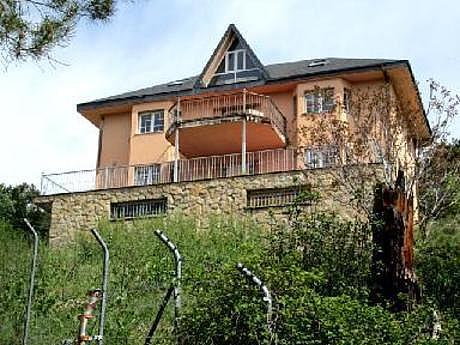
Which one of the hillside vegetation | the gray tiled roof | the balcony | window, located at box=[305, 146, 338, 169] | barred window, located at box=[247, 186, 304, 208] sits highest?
the gray tiled roof

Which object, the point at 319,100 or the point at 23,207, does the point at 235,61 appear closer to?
the point at 319,100

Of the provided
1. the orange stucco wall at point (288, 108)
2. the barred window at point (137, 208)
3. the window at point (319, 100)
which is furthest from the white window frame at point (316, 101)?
the barred window at point (137, 208)

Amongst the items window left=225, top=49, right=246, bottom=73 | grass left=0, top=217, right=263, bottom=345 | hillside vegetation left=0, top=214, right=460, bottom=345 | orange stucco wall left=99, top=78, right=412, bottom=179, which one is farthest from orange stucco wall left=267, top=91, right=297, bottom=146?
hillside vegetation left=0, top=214, right=460, bottom=345

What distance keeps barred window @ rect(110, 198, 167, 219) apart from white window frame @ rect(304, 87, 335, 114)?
214 inches

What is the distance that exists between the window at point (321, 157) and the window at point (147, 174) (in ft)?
19.2

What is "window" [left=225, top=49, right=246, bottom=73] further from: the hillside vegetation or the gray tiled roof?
the hillside vegetation

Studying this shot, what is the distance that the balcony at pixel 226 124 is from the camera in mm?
25906

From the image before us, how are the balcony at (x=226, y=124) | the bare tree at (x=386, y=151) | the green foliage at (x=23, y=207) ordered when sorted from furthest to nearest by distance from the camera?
the green foliage at (x=23, y=207)
the balcony at (x=226, y=124)
the bare tree at (x=386, y=151)

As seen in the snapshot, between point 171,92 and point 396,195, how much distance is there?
18.2m

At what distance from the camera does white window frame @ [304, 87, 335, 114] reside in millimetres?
24236

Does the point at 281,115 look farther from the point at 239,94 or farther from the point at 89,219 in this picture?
the point at 89,219

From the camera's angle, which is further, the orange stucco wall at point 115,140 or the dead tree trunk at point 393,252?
the orange stucco wall at point 115,140

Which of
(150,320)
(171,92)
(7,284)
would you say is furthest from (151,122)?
(150,320)

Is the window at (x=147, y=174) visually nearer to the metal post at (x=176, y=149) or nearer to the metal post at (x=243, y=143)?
the metal post at (x=176, y=149)
